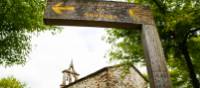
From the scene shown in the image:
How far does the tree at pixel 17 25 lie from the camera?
407 inches

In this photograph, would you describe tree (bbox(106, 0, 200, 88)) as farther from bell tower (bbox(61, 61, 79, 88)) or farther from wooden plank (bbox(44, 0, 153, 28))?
bell tower (bbox(61, 61, 79, 88))

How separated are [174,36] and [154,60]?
717 centimetres

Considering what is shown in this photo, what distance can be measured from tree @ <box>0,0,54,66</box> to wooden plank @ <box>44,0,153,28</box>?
630 centimetres

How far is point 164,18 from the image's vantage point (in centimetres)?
1028

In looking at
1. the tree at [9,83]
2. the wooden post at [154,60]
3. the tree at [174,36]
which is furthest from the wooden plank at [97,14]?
the tree at [9,83]

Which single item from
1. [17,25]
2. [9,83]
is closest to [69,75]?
[9,83]

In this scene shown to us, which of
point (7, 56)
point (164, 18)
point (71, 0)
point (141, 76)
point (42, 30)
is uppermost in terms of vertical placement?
point (71, 0)

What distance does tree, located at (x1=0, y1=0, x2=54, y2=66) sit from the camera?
10.3 meters

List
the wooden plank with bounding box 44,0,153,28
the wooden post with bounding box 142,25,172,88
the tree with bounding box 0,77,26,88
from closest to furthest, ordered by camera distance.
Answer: the wooden post with bounding box 142,25,172,88 → the wooden plank with bounding box 44,0,153,28 → the tree with bounding box 0,77,26,88

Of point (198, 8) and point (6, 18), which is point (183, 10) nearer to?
point (198, 8)

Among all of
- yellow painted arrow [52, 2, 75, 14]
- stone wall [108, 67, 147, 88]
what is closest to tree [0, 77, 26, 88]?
stone wall [108, 67, 147, 88]

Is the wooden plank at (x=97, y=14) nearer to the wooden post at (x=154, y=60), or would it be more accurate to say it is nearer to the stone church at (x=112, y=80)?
the wooden post at (x=154, y=60)

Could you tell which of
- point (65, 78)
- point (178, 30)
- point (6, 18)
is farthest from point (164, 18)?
point (65, 78)

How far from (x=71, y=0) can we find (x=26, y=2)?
717cm
